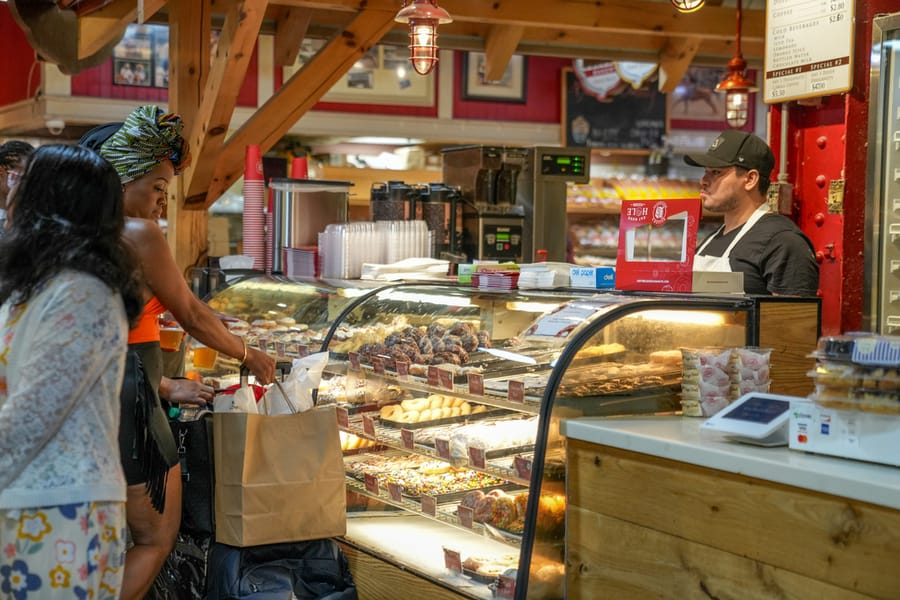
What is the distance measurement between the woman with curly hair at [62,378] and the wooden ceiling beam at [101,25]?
4.39m

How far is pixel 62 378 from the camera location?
7.24 feet

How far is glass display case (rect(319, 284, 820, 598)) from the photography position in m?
3.04

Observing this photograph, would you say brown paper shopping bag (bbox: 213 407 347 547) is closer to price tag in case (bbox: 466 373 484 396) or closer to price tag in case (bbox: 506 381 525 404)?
price tag in case (bbox: 466 373 484 396)

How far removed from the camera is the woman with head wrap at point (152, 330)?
306 cm

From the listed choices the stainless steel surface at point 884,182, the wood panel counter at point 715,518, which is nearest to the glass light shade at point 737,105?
the stainless steel surface at point 884,182

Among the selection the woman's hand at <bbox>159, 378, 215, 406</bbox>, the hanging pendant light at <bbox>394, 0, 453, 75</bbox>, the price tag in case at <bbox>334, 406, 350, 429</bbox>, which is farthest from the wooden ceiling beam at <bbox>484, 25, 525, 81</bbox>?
the woman's hand at <bbox>159, 378, 215, 406</bbox>

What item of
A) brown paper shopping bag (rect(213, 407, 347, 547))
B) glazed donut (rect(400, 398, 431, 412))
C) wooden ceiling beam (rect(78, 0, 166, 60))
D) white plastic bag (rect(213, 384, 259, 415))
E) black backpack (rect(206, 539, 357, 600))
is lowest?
black backpack (rect(206, 539, 357, 600))

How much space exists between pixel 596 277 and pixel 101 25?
4.23 meters

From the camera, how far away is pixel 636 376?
315 cm

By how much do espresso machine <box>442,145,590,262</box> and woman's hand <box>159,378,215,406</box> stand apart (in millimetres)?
2899

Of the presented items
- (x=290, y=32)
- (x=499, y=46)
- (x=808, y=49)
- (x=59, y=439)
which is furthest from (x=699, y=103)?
(x=59, y=439)

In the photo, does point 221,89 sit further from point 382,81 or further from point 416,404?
point 382,81

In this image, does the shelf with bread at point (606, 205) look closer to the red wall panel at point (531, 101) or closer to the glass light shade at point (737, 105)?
the red wall panel at point (531, 101)

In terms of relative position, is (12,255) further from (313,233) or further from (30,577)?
(313,233)
